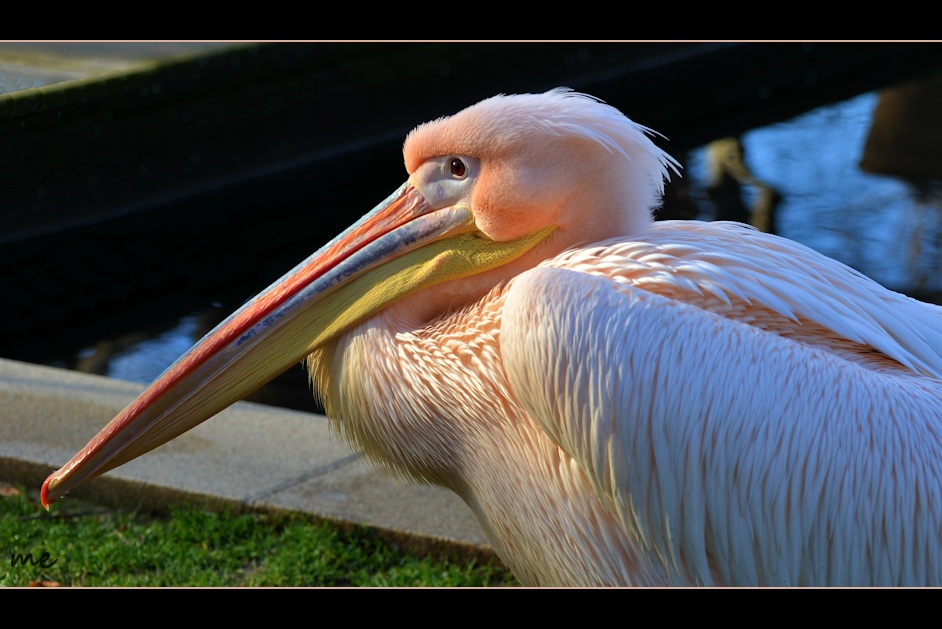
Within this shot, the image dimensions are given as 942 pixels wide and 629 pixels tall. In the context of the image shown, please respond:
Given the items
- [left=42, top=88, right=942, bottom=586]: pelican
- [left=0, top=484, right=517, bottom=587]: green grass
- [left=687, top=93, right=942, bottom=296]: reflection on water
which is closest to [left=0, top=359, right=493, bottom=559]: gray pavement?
[left=0, top=484, right=517, bottom=587]: green grass

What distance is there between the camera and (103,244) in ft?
12.7

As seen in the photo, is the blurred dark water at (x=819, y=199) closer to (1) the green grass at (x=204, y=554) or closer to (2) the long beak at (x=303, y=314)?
(1) the green grass at (x=204, y=554)

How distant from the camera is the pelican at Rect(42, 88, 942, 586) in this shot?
6.71 feet

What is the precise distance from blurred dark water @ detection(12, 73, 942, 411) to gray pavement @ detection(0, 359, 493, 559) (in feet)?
1.89

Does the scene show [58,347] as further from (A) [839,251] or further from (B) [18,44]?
(A) [839,251]

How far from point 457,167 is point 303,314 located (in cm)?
43

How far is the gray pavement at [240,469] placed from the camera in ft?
11.5

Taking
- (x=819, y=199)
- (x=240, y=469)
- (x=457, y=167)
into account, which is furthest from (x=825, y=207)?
(x=457, y=167)

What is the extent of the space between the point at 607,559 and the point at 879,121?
8778 mm

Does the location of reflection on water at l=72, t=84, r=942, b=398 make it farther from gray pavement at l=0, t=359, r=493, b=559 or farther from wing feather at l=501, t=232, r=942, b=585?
wing feather at l=501, t=232, r=942, b=585

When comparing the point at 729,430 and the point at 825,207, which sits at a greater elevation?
the point at 729,430

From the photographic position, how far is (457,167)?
2410 mm

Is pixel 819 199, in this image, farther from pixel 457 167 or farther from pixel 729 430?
pixel 729 430

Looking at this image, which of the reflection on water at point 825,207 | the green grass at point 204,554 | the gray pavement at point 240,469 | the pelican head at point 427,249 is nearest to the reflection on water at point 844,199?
the reflection on water at point 825,207
